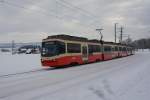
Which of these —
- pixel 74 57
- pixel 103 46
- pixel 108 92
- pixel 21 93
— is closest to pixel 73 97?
pixel 108 92

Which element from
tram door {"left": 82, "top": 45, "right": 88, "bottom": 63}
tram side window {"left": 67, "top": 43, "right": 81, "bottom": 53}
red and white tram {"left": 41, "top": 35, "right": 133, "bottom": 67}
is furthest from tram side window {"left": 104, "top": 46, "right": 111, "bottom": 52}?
tram side window {"left": 67, "top": 43, "right": 81, "bottom": 53}

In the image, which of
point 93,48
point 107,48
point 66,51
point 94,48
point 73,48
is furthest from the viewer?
point 107,48

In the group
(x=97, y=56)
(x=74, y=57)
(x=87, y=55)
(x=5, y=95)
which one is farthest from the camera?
(x=97, y=56)

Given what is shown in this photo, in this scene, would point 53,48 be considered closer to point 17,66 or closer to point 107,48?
point 17,66

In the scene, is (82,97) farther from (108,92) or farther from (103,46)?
(103,46)

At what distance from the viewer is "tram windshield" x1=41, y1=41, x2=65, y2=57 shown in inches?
904

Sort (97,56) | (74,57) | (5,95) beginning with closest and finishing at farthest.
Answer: (5,95) → (74,57) → (97,56)

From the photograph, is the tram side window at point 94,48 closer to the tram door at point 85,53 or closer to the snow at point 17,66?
the tram door at point 85,53

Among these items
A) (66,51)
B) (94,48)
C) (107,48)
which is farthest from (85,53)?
(107,48)

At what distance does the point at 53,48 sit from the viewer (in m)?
23.1

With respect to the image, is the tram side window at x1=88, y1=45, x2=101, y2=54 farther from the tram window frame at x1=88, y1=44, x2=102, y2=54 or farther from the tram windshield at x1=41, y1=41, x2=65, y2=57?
the tram windshield at x1=41, y1=41, x2=65, y2=57

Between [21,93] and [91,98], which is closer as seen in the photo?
[91,98]

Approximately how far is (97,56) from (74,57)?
8124mm

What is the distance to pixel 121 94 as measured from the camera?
30.0 feet
